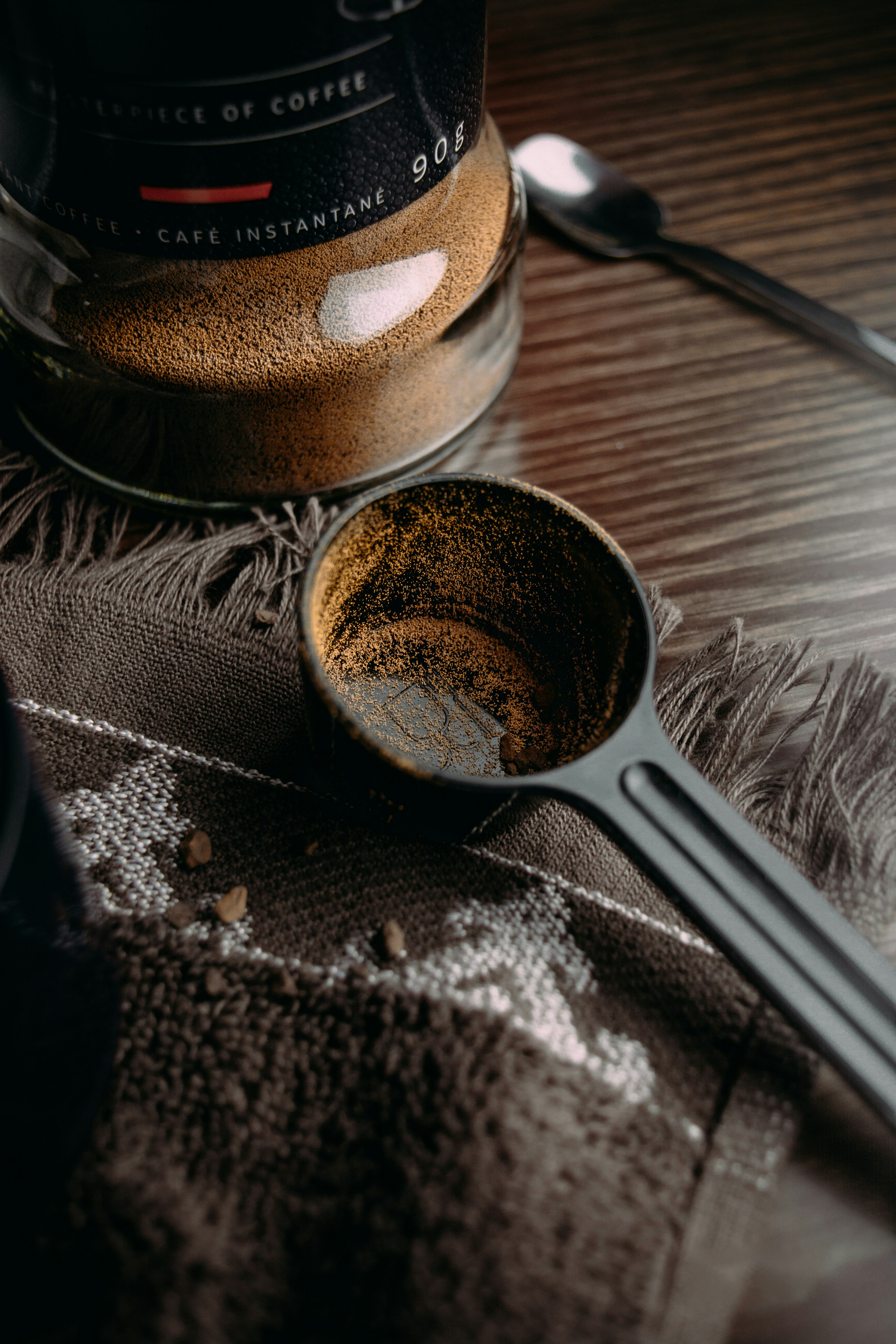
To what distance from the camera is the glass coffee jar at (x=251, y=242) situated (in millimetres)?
276

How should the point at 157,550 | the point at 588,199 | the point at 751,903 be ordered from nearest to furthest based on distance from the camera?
the point at 751,903, the point at 157,550, the point at 588,199

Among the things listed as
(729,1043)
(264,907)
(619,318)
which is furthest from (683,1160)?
(619,318)

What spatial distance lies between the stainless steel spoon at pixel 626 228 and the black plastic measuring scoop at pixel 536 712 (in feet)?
0.72

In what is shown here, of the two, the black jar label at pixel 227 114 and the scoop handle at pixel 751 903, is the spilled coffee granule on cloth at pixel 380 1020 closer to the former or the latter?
the scoop handle at pixel 751 903

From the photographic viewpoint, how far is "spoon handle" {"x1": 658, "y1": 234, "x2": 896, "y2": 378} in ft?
1.45

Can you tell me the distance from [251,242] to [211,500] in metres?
0.11

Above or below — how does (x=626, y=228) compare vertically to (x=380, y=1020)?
above

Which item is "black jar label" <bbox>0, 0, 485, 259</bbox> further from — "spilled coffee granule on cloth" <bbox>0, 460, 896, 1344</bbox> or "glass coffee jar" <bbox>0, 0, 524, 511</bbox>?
"spilled coffee granule on cloth" <bbox>0, 460, 896, 1344</bbox>

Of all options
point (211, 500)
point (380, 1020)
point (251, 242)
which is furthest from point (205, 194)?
point (380, 1020)

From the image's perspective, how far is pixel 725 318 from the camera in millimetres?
466

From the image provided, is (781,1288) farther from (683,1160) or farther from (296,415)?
(296,415)

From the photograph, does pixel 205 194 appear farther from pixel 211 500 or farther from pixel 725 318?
pixel 725 318

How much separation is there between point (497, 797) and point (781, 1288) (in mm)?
151

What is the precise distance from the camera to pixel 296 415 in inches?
14.0
